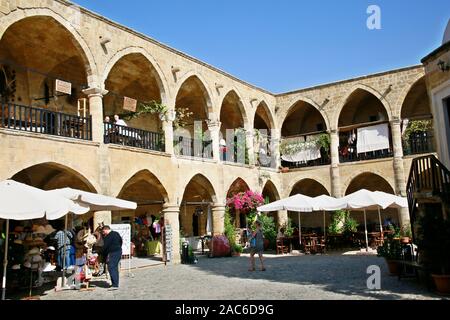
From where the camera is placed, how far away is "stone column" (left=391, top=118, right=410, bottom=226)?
18.4m

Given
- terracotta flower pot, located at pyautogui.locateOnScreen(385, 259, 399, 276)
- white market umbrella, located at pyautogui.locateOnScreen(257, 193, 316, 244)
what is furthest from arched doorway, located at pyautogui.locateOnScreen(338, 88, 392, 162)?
terracotta flower pot, located at pyautogui.locateOnScreen(385, 259, 399, 276)

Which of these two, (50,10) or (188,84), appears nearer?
(50,10)

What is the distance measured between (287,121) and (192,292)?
17.4 m

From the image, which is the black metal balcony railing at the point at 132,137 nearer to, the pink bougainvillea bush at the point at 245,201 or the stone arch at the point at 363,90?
the pink bougainvillea bush at the point at 245,201

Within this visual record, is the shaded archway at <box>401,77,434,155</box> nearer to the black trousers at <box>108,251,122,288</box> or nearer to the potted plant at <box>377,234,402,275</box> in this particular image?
the potted plant at <box>377,234,402,275</box>

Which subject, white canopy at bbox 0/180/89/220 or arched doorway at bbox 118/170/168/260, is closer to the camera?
white canopy at bbox 0/180/89/220

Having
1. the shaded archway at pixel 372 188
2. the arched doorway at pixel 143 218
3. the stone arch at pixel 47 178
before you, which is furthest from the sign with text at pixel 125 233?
the shaded archway at pixel 372 188

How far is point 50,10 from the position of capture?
1123 cm

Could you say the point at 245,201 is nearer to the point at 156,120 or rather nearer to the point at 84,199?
the point at 156,120

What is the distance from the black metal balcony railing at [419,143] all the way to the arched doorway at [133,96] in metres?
10.8

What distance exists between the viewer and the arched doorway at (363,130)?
65.0 ft

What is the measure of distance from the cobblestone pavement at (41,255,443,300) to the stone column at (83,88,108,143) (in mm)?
3915

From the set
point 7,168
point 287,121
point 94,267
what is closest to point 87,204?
point 7,168

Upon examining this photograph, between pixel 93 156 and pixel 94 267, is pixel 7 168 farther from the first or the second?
pixel 94 267
